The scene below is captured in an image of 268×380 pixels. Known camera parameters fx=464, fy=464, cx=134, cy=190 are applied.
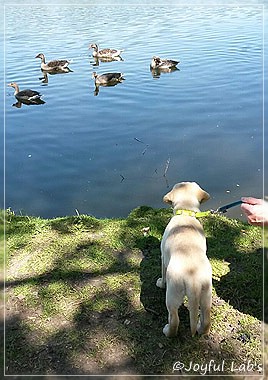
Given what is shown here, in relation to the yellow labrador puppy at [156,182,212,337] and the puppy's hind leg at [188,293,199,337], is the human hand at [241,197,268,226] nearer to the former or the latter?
the yellow labrador puppy at [156,182,212,337]

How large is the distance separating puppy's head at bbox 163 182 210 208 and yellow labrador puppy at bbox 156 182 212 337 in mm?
143

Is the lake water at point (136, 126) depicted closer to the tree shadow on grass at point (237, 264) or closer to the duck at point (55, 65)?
the duck at point (55, 65)

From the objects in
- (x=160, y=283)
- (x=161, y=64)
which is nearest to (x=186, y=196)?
(x=160, y=283)

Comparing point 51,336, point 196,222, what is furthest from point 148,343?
point 196,222

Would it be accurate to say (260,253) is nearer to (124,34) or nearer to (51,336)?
(51,336)

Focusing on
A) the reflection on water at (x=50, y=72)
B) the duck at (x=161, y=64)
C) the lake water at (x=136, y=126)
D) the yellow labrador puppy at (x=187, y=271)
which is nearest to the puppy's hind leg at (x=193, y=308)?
the yellow labrador puppy at (x=187, y=271)

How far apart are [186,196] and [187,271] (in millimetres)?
1090

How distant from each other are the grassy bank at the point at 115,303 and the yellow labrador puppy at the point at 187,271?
0.27 meters

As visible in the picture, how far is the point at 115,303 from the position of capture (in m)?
4.57

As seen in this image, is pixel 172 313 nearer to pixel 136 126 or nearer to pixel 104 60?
pixel 136 126

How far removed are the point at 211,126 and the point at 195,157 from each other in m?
1.82

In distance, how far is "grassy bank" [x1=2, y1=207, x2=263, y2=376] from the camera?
389cm

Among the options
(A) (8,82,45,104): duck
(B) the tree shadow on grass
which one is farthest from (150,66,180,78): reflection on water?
(B) the tree shadow on grass

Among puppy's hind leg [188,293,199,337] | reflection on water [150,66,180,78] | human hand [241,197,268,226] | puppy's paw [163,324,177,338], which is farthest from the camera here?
reflection on water [150,66,180,78]
